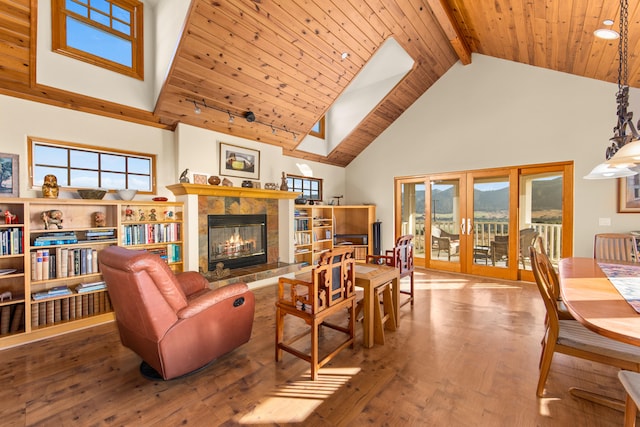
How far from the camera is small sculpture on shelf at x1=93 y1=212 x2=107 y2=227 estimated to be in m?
3.36

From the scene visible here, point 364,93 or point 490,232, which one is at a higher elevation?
point 364,93

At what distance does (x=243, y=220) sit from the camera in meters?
4.85

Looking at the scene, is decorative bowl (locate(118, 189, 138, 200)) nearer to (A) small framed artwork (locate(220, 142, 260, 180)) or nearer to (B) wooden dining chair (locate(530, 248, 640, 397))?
(A) small framed artwork (locate(220, 142, 260, 180))

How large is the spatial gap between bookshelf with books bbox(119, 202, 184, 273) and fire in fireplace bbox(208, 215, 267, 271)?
18.8 inches

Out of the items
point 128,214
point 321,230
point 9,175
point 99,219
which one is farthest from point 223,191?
point 321,230

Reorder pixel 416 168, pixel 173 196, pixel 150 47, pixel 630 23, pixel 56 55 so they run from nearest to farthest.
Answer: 1. pixel 630 23
2. pixel 56 55
3. pixel 150 47
4. pixel 173 196
5. pixel 416 168

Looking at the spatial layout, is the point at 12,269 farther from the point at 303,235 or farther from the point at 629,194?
the point at 629,194

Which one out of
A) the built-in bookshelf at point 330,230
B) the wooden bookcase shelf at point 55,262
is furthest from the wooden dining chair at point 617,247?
the wooden bookcase shelf at point 55,262

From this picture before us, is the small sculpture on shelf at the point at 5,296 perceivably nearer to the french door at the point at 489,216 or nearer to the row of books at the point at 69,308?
the row of books at the point at 69,308

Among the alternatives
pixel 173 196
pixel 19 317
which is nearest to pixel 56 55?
pixel 173 196

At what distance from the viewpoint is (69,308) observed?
312 centimetres

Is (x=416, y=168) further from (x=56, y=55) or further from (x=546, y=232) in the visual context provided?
(x=56, y=55)

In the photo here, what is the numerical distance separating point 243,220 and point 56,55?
3029 mm

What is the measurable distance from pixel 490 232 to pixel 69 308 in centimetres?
645
